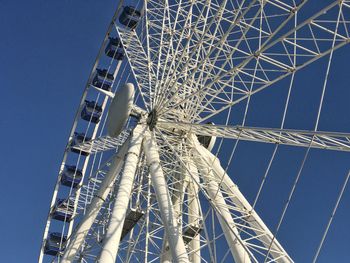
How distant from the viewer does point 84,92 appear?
1013 inches

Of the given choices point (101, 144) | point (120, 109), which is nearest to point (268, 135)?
point (120, 109)

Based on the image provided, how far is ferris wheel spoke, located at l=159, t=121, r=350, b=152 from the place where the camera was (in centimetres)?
1309

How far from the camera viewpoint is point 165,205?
13664 mm

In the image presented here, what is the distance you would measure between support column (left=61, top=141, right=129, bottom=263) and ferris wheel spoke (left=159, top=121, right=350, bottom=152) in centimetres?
193

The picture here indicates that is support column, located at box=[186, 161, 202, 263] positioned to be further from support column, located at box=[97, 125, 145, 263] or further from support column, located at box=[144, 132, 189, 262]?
support column, located at box=[97, 125, 145, 263]

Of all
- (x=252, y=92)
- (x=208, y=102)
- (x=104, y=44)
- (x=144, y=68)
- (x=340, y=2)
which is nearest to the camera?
(x=340, y=2)

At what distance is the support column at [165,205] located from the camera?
12469mm

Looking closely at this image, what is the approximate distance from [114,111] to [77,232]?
14.3 feet

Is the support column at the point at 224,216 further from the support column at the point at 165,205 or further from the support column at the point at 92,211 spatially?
the support column at the point at 92,211

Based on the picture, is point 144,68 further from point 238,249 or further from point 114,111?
point 238,249

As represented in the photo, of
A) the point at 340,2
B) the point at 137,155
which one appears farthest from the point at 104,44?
the point at 340,2

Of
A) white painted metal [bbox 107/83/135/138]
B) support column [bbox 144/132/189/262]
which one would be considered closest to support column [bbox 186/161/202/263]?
support column [bbox 144/132/189/262]

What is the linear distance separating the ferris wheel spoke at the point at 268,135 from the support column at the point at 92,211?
193 cm

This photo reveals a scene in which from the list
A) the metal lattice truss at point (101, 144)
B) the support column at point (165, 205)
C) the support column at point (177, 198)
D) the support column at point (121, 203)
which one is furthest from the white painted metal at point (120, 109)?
the metal lattice truss at point (101, 144)
